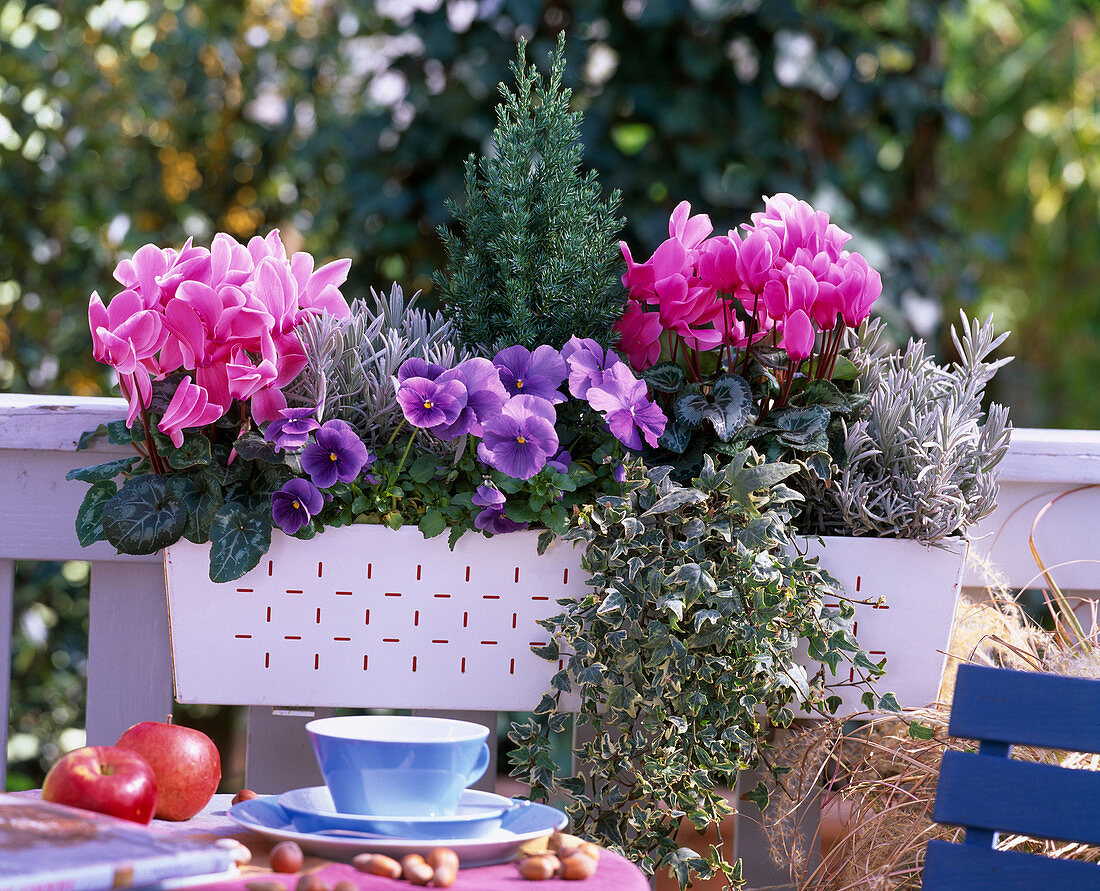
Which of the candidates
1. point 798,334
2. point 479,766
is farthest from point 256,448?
point 798,334

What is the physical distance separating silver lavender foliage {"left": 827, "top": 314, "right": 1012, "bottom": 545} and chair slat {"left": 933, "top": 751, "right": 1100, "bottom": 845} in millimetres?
264

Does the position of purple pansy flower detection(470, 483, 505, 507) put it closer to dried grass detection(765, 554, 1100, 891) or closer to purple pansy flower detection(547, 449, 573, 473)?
purple pansy flower detection(547, 449, 573, 473)

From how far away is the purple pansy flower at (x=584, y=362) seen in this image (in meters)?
0.95

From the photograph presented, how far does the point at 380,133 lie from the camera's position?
7.54 ft

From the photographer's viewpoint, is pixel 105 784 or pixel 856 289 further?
pixel 856 289

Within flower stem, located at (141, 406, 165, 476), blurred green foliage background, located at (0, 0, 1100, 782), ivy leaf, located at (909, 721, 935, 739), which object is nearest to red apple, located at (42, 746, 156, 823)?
flower stem, located at (141, 406, 165, 476)

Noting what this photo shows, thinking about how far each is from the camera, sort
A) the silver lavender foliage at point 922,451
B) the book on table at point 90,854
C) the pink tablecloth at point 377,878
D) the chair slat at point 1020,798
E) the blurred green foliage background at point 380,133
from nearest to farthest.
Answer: the book on table at point 90,854
the pink tablecloth at point 377,878
the chair slat at point 1020,798
the silver lavender foliage at point 922,451
the blurred green foliage background at point 380,133

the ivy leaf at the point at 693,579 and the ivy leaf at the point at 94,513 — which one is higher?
the ivy leaf at the point at 94,513

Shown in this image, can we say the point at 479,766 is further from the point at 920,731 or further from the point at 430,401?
the point at 920,731

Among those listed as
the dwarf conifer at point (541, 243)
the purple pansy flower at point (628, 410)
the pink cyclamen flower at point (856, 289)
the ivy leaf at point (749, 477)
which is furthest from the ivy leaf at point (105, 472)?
the pink cyclamen flower at point (856, 289)

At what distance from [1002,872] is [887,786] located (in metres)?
0.21

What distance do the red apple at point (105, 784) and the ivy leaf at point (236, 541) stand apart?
24 cm

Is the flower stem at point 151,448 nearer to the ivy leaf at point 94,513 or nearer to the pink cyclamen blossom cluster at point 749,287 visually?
the ivy leaf at point 94,513

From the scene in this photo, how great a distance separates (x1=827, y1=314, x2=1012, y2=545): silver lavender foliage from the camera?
3.30 ft
